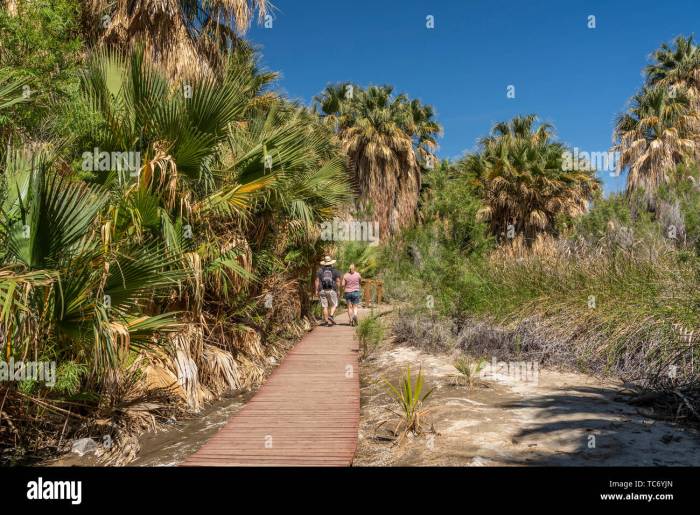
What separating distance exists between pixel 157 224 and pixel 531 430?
460 cm

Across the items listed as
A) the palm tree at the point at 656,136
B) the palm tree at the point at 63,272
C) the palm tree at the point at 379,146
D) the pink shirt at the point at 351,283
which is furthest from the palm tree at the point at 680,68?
the palm tree at the point at 63,272

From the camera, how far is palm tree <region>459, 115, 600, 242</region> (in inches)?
846

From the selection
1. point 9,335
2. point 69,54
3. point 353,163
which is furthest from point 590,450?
point 353,163

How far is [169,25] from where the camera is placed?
1105 centimetres

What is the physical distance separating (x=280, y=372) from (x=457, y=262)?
15.1 ft

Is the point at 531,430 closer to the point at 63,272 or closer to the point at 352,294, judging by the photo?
Answer: the point at 63,272

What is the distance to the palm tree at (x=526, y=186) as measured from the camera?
21.5 m

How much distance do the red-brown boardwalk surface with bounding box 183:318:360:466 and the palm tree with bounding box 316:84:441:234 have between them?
1751 cm

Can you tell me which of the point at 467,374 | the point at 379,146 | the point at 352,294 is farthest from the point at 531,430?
the point at 379,146

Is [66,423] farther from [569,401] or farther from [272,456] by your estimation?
[569,401]

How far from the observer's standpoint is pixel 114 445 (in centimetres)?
528

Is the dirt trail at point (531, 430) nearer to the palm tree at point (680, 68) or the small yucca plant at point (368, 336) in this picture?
the small yucca plant at point (368, 336)

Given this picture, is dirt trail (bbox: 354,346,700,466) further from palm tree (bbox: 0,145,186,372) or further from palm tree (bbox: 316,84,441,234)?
palm tree (bbox: 316,84,441,234)

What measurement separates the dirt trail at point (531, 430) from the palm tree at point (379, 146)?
1916 centimetres
